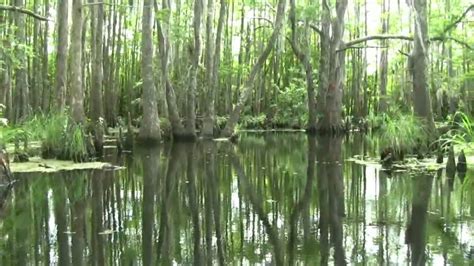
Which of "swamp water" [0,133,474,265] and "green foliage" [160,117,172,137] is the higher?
"green foliage" [160,117,172,137]

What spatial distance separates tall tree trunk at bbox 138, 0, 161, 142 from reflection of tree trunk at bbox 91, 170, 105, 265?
7.63 m

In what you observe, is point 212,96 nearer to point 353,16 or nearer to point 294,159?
point 294,159

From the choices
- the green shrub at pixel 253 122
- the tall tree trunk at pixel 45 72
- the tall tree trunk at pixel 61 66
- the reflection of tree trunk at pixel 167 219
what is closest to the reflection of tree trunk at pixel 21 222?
the reflection of tree trunk at pixel 167 219

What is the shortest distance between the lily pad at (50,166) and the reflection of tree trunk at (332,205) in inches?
168

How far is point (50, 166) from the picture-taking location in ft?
35.4

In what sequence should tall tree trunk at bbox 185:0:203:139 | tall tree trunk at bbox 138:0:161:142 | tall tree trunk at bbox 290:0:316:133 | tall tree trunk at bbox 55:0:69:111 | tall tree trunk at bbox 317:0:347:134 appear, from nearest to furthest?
tall tree trunk at bbox 55:0:69:111 < tall tree trunk at bbox 138:0:161:142 < tall tree trunk at bbox 185:0:203:139 < tall tree trunk at bbox 317:0:347:134 < tall tree trunk at bbox 290:0:316:133

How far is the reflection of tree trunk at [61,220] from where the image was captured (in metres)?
4.72

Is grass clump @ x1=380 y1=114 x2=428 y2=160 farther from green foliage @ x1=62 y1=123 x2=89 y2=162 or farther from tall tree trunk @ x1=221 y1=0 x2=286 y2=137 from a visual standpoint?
tall tree trunk @ x1=221 y1=0 x2=286 y2=137

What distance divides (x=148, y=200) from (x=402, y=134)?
6710 millimetres

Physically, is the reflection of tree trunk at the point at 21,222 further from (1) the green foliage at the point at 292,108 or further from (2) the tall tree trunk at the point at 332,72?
(1) the green foliage at the point at 292,108

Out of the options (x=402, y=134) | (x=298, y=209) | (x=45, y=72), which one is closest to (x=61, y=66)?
(x=402, y=134)

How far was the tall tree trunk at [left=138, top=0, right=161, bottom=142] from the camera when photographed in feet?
57.0

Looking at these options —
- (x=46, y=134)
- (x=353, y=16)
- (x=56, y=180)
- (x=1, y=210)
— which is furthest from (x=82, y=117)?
(x=353, y=16)

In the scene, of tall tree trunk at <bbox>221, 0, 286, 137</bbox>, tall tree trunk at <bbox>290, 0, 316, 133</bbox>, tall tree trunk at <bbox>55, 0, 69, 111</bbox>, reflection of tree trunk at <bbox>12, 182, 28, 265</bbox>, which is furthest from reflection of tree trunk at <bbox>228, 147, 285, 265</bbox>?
tall tree trunk at <bbox>290, 0, 316, 133</bbox>
